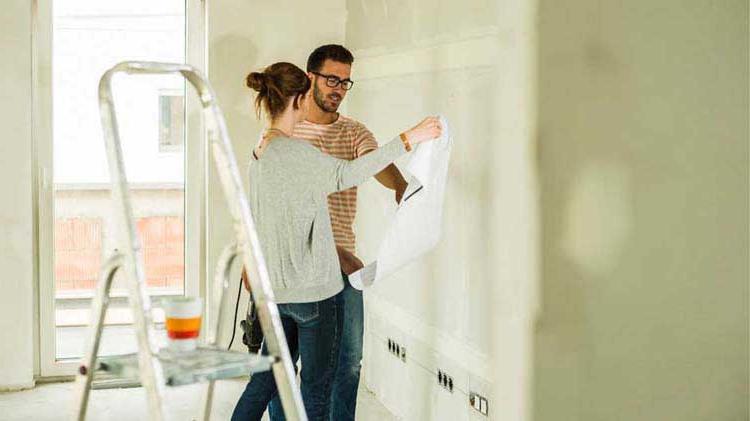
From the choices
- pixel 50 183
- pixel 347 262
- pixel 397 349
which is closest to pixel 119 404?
pixel 50 183

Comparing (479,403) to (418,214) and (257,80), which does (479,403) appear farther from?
(257,80)

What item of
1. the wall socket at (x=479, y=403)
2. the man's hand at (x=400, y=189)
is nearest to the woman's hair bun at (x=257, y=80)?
the man's hand at (x=400, y=189)

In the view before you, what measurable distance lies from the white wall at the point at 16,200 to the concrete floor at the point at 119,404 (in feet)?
0.64

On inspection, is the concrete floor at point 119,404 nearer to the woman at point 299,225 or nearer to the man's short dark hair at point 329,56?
the woman at point 299,225

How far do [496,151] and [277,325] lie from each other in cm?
127

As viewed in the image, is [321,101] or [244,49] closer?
[321,101]

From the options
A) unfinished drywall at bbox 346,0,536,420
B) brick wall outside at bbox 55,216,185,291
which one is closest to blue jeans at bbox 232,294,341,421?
unfinished drywall at bbox 346,0,536,420

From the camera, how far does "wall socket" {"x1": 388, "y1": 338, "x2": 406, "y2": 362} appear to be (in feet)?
14.3

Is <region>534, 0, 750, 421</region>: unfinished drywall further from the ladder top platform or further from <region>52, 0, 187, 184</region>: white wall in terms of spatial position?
<region>52, 0, 187, 184</region>: white wall

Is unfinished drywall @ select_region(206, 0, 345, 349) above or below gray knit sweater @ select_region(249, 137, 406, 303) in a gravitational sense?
above

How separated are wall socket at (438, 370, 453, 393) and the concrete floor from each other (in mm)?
647

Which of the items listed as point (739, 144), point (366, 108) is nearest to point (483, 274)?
point (739, 144)

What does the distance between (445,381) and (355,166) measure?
108 cm

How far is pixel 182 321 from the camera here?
227 cm
